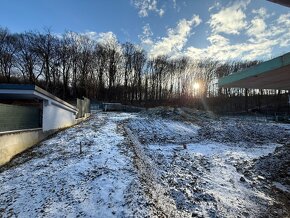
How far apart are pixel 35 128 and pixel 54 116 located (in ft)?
8.75

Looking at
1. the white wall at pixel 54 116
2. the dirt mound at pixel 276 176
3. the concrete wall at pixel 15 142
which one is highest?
the white wall at pixel 54 116

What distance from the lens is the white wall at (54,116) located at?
39.9ft

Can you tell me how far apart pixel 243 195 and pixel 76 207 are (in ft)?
15.0

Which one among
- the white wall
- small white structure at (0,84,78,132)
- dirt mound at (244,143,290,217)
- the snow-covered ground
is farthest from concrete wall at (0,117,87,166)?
dirt mound at (244,143,290,217)

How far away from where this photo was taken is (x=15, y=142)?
8859 millimetres

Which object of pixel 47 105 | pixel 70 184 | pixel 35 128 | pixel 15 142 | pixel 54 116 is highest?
pixel 47 105

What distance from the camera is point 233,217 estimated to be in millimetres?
4855

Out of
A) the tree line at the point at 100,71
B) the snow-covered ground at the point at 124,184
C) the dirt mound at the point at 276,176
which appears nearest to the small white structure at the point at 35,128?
the snow-covered ground at the point at 124,184

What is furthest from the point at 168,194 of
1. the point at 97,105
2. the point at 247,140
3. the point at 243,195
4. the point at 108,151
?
the point at 97,105

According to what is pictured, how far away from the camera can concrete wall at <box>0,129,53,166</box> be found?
7.93 metres

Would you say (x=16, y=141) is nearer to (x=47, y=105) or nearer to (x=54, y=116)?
(x=47, y=105)

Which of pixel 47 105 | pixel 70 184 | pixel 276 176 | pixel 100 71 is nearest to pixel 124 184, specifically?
pixel 70 184

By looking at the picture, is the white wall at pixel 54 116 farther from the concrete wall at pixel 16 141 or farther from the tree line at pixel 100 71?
the tree line at pixel 100 71

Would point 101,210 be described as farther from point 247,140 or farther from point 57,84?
point 57,84
